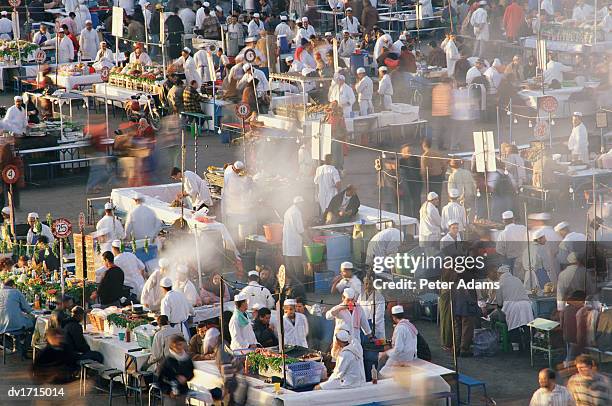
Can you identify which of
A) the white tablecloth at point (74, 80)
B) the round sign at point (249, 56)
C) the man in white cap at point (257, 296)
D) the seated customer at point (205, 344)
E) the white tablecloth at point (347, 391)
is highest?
the round sign at point (249, 56)

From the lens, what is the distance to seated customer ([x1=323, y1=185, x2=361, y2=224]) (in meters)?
26.2

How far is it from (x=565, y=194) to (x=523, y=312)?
5.94m

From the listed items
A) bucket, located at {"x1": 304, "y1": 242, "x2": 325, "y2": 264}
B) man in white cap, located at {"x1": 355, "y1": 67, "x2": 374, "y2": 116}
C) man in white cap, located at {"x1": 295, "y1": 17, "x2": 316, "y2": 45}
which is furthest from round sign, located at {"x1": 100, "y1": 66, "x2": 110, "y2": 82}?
bucket, located at {"x1": 304, "y1": 242, "x2": 325, "y2": 264}

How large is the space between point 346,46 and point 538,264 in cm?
1628

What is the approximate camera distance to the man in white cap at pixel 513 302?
2234 centimetres

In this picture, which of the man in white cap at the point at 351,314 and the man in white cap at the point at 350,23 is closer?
the man in white cap at the point at 351,314

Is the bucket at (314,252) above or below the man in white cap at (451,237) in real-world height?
below

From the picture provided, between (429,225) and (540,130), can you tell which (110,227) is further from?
(540,130)

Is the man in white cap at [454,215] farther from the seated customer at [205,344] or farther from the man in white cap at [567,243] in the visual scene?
the seated customer at [205,344]

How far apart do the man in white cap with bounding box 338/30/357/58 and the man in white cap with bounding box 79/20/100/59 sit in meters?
5.25

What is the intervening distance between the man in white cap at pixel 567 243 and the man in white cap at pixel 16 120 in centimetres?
1109

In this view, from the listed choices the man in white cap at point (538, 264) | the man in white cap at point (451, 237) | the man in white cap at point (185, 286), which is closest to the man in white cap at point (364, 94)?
the man in white cap at point (451, 237)

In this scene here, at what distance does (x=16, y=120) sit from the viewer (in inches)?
1267

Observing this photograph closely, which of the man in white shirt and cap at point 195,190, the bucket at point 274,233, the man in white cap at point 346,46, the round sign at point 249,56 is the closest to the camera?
the bucket at point 274,233
